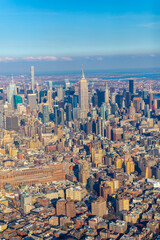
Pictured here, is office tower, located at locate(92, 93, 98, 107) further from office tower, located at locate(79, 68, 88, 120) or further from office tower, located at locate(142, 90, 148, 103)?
office tower, located at locate(142, 90, 148, 103)

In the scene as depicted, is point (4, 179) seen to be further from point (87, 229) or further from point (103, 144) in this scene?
point (103, 144)

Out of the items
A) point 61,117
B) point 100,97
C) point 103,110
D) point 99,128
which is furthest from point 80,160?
point 100,97

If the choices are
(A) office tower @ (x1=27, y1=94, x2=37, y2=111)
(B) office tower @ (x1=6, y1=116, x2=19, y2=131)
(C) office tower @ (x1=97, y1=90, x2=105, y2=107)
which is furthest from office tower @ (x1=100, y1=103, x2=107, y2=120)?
(B) office tower @ (x1=6, y1=116, x2=19, y2=131)

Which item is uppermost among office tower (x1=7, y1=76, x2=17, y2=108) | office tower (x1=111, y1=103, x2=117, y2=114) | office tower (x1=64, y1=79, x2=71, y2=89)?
office tower (x1=64, y1=79, x2=71, y2=89)

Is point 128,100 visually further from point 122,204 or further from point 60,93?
point 122,204

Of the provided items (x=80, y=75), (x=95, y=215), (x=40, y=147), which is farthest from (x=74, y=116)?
(x=95, y=215)

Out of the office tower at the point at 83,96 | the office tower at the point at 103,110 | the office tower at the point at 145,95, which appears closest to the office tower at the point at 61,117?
the office tower at the point at 83,96
